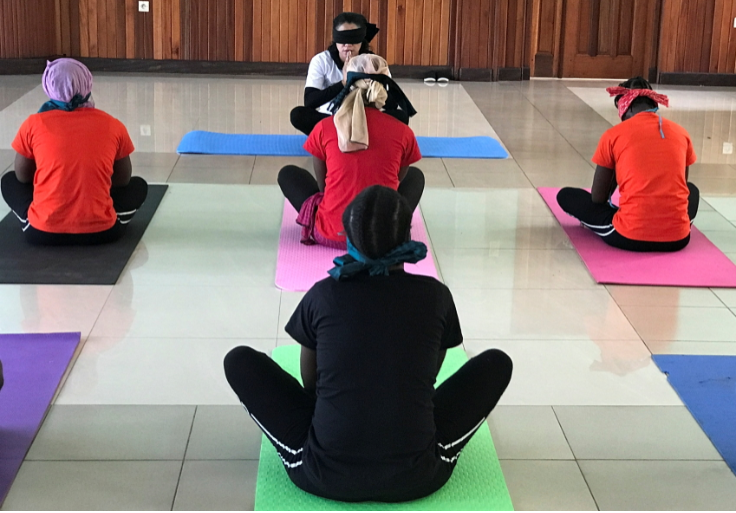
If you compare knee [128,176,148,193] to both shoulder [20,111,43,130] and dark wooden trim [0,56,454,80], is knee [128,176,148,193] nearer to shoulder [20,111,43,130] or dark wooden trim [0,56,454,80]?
shoulder [20,111,43,130]

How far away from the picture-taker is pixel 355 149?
379cm

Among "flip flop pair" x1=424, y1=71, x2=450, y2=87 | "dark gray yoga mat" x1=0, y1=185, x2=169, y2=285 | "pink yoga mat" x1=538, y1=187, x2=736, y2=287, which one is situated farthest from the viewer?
"flip flop pair" x1=424, y1=71, x2=450, y2=87

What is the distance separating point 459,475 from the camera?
90.7 inches

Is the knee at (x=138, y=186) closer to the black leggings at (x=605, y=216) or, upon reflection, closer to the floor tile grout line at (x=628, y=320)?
the black leggings at (x=605, y=216)

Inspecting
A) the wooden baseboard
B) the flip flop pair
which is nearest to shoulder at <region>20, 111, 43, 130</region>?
the flip flop pair

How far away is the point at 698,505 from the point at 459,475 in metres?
0.57

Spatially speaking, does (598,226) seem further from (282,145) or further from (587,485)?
(282,145)

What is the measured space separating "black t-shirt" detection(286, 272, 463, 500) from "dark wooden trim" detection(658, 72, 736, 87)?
830cm

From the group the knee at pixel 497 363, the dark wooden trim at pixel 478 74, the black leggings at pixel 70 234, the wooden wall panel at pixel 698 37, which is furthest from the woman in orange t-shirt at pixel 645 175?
the wooden wall panel at pixel 698 37

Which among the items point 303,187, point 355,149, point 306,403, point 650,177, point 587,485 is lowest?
point 587,485

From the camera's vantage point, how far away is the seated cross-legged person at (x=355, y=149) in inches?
149

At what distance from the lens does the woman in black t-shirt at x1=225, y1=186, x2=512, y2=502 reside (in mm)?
2023

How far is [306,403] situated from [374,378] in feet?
0.92

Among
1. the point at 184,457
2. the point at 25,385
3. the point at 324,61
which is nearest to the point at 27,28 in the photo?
the point at 324,61
